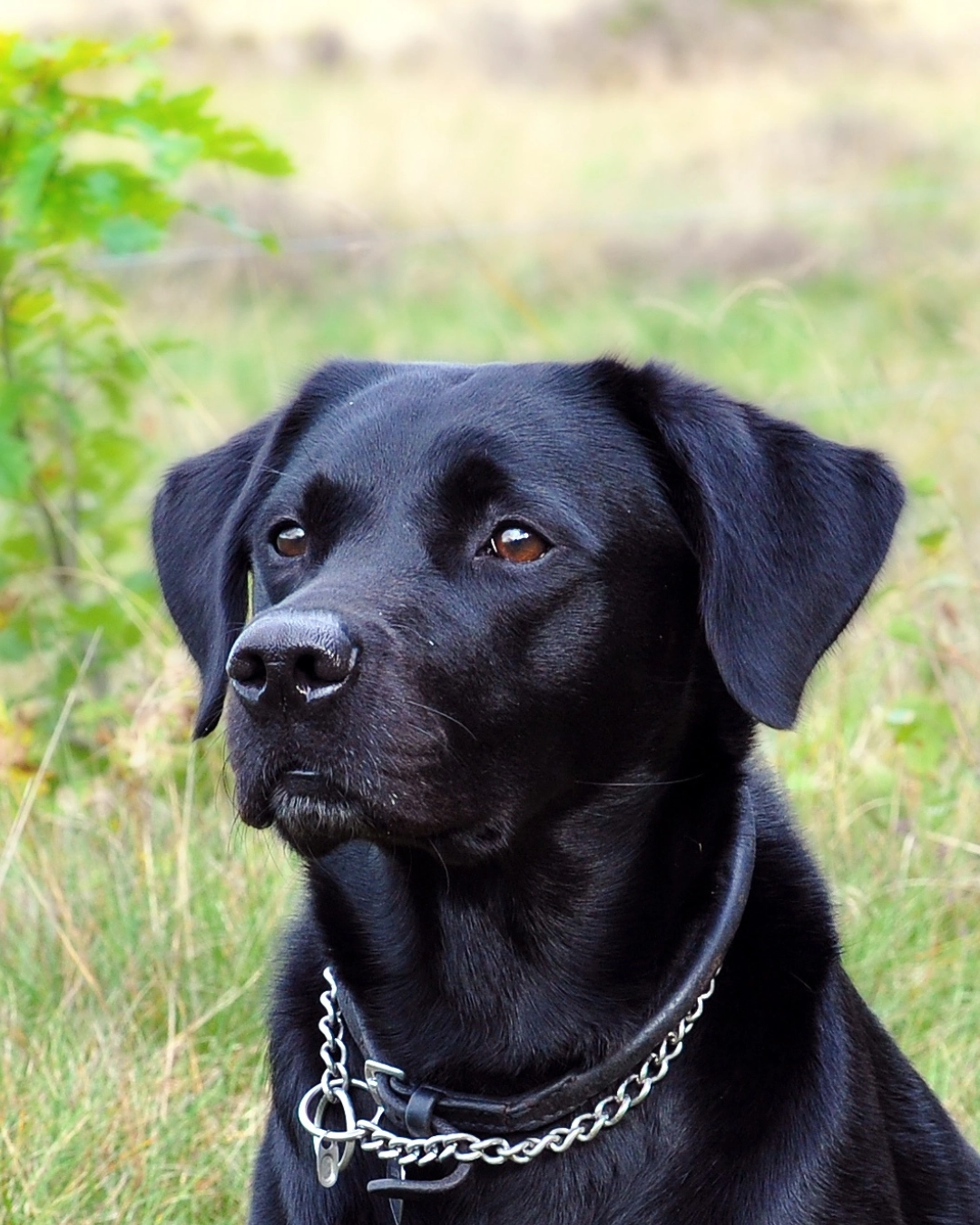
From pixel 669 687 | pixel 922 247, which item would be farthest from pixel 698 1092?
pixel 922 247

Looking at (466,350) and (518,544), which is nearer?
(518,544)

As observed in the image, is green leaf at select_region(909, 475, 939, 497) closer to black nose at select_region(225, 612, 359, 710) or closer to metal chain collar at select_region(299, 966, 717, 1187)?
metal chain collar at select_region(299, 966, 717, 1187)

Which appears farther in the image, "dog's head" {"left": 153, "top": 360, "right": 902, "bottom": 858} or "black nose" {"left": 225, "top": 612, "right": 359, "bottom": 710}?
"dog's head" {"left": 153, "top": 360, "right": 902, "bottom": 858}

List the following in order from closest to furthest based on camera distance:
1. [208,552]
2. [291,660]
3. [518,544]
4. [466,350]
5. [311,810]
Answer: [291,660], [311,810], [518,544], [208,552], [466,350]

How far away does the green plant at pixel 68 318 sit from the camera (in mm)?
3795

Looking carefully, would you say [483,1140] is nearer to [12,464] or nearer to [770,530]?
[770,530]

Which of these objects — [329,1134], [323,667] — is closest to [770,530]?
[323,667]

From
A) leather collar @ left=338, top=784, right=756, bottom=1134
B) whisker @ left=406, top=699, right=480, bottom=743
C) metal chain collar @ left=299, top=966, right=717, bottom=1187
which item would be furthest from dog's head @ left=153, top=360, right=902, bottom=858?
metal chain collar @ left=299, top=966, right=717, bottom=1187

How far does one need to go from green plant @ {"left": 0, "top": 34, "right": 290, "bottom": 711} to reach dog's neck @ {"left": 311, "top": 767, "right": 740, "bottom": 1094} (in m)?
1.67

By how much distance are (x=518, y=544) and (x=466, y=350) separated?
7927 millimetres

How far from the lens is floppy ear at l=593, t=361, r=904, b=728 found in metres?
2.33

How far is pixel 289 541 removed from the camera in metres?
2.52

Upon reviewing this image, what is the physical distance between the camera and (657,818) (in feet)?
8.23

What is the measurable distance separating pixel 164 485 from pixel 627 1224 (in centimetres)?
134
